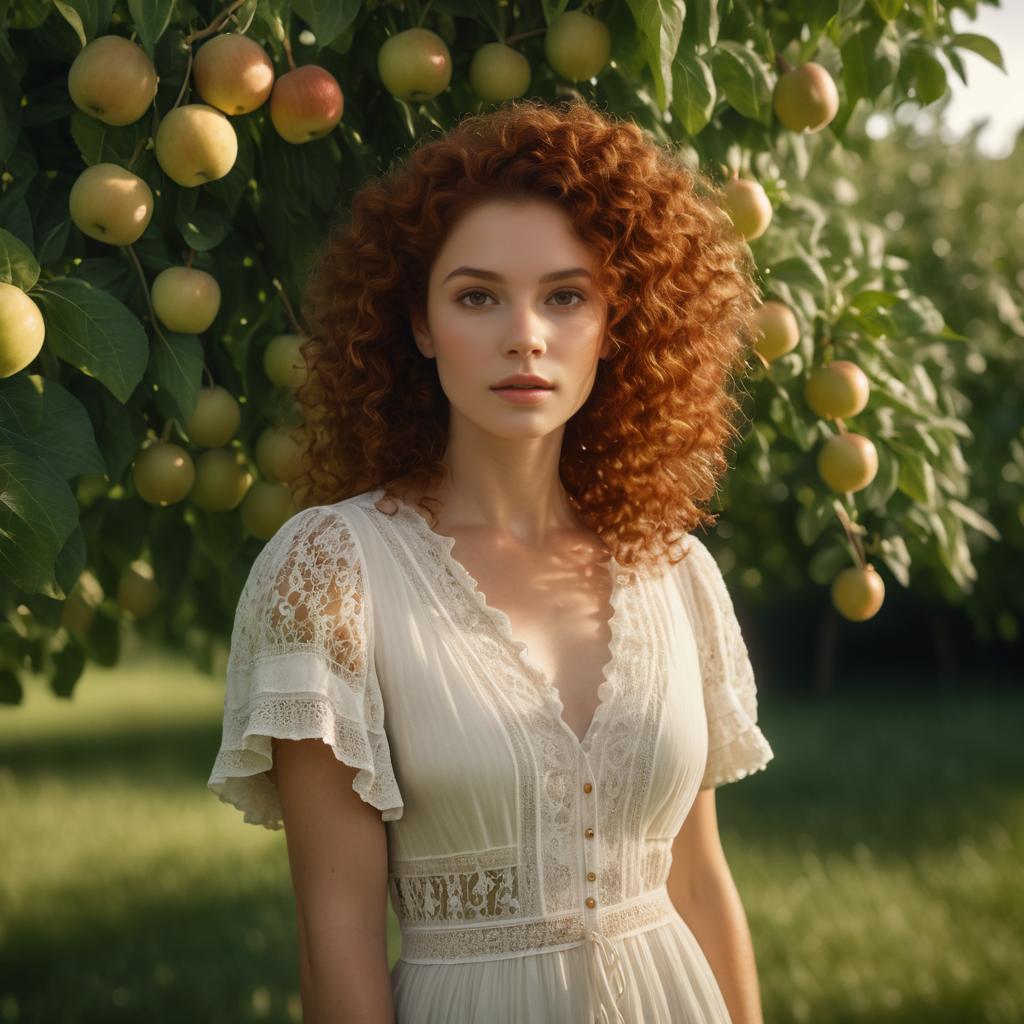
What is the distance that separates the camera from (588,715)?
1951 mm

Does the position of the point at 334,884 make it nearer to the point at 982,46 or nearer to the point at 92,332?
the point at 92,332

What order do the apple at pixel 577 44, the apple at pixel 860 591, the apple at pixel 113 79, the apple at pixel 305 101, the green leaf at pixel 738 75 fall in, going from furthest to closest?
the apple at pixel 860 591 < the green leaf at pixel 738 75 < the apple at pixel 577 44 < the apple at pixel 305 101 < the apple at pixel 113 79

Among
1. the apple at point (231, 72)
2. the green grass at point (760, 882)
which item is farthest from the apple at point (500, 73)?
the green grass at point (760, 882)

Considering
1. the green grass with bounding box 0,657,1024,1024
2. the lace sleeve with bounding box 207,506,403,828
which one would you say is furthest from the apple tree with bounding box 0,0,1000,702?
the green grass with bounding box 0,657,1024,1024

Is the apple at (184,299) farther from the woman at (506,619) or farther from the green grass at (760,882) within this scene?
the green grass at (760,882)

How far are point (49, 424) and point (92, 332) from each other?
150 millimetres

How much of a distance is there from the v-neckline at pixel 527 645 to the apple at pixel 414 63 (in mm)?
688

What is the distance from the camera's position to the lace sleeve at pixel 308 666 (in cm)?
176

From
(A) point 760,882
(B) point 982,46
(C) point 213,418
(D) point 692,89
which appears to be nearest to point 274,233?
(C) point 213,418

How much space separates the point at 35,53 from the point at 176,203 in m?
0.35

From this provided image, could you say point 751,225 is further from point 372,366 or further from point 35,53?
point 35,53

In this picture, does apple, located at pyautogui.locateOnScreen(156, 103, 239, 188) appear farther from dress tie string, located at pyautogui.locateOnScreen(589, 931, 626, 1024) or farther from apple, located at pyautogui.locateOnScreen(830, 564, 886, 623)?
apple, located at pyautogui.locateOnScreen(830, 564, 886, 623)

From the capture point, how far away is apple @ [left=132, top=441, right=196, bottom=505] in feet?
7.43

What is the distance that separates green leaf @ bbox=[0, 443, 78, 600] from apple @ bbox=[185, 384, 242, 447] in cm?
46
